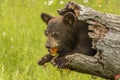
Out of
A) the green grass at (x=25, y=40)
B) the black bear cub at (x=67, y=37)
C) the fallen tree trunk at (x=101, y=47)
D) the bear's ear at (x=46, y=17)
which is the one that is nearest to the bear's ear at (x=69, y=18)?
the black bear cub at (x=67, y=37)

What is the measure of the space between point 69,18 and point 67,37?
0.24 m

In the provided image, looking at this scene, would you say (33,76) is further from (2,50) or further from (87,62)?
(87,62)

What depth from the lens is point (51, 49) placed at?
553 centimetres

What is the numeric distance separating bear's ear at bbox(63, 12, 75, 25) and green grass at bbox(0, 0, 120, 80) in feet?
1.83

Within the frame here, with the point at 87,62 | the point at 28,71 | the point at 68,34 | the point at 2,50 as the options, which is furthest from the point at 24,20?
the point at 87,62

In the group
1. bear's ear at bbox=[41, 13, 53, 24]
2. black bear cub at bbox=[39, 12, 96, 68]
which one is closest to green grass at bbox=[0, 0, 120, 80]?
black bear cub at bbox=[39, 12, 96, 68]

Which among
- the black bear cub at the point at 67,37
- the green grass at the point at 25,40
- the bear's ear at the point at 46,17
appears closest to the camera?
the black bear cub at the point at 67,37

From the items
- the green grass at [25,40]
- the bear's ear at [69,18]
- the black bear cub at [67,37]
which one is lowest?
the green grass at [25,40]

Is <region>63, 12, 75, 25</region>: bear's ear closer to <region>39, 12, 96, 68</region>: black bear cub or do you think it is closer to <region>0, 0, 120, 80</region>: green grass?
<region>39, 12, 96, 68</region>: black bear cub

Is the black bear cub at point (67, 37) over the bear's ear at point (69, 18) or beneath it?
beneath

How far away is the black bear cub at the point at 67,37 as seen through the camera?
18.2 feet

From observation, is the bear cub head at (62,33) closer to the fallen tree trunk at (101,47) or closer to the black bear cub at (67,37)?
the black bear cub at (67,37)

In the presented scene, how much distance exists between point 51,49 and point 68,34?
0.34 m

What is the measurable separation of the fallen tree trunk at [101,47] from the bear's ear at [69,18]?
0.69 feet
